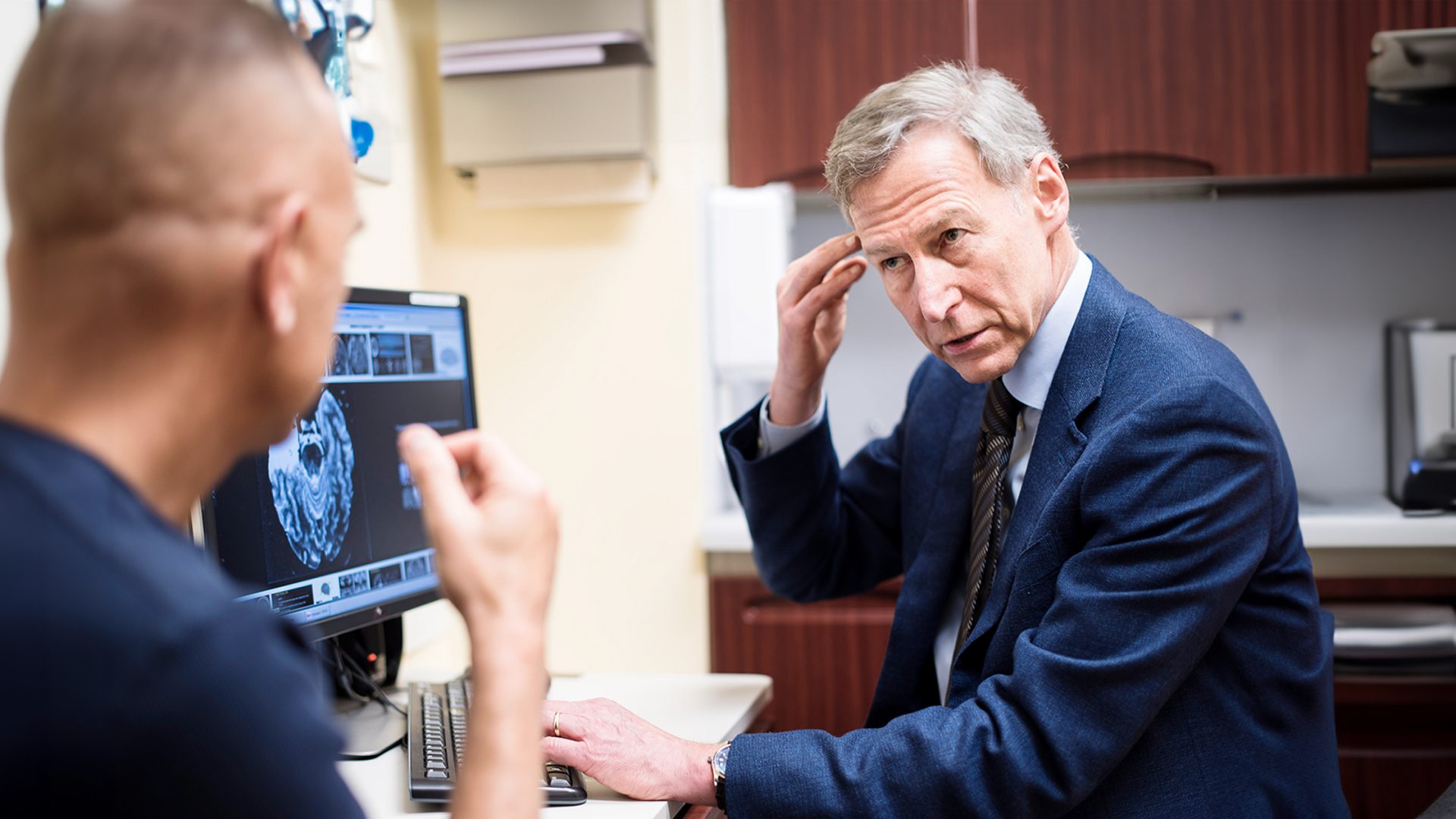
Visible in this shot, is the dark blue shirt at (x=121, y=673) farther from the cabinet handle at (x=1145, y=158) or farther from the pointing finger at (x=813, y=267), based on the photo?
the cabinet handle at (x=1145, y=158)

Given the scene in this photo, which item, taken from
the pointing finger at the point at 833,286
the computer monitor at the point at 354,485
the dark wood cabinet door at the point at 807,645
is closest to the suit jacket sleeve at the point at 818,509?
the pointing finger at the point at 833,286

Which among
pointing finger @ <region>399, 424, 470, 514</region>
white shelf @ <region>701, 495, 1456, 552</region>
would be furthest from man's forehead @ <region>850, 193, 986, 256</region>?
white shelf @ <region>701, 495, 1456, 552</region>

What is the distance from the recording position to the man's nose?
4.00 feet

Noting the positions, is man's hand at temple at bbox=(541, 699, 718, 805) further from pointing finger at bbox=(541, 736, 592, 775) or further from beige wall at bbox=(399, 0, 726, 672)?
beige wall at bbox=(399, 0, 726, 672)

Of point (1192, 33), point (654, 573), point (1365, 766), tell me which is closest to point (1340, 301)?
point (1192, 33)

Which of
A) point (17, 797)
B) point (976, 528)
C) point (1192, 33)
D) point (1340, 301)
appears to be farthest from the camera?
point (1340, 301)

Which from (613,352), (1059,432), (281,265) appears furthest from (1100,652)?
(613,352)

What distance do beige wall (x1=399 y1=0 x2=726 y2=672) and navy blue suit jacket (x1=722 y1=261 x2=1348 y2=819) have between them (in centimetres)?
124

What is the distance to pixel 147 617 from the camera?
1.49 ft

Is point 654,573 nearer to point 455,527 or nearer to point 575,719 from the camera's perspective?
point 575,719

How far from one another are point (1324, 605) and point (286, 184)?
214cm

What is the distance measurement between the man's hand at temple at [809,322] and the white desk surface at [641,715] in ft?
1.13

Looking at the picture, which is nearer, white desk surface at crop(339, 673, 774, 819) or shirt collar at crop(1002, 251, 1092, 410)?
white desk surface at crop(339, 673, 774, 819)

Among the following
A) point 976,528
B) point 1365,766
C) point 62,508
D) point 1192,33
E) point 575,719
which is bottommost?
point 1365,766
